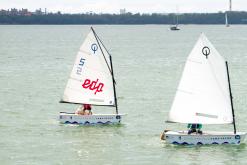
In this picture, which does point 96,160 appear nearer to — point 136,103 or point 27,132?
point 27,132

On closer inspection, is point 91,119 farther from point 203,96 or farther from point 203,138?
point 203,138

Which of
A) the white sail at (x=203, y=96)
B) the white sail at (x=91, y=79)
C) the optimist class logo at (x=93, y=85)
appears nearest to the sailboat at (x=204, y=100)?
the white sail at (x=203, y=96)

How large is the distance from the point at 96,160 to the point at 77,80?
49.5ft

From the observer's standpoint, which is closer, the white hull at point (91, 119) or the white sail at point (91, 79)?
the white hull at point (91, 119)

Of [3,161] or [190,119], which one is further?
[190,119]

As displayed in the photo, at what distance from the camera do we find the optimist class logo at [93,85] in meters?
68.3

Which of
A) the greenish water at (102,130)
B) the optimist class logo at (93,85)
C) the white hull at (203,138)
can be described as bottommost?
the greenish water at (102,130)

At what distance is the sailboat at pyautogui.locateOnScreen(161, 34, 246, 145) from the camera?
57375 millimetres

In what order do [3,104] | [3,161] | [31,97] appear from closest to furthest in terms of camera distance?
1. [3,161]
2. [3,104]
3. [31,97]

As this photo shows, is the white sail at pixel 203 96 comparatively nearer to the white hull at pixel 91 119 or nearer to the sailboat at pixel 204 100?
the sailboat at pixel 204 100

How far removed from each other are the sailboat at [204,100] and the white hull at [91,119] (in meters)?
8.50

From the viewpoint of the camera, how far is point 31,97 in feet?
289

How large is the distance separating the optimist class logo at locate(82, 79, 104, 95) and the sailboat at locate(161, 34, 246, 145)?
442 inches

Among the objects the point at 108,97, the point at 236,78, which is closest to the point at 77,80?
the point at 108,97
